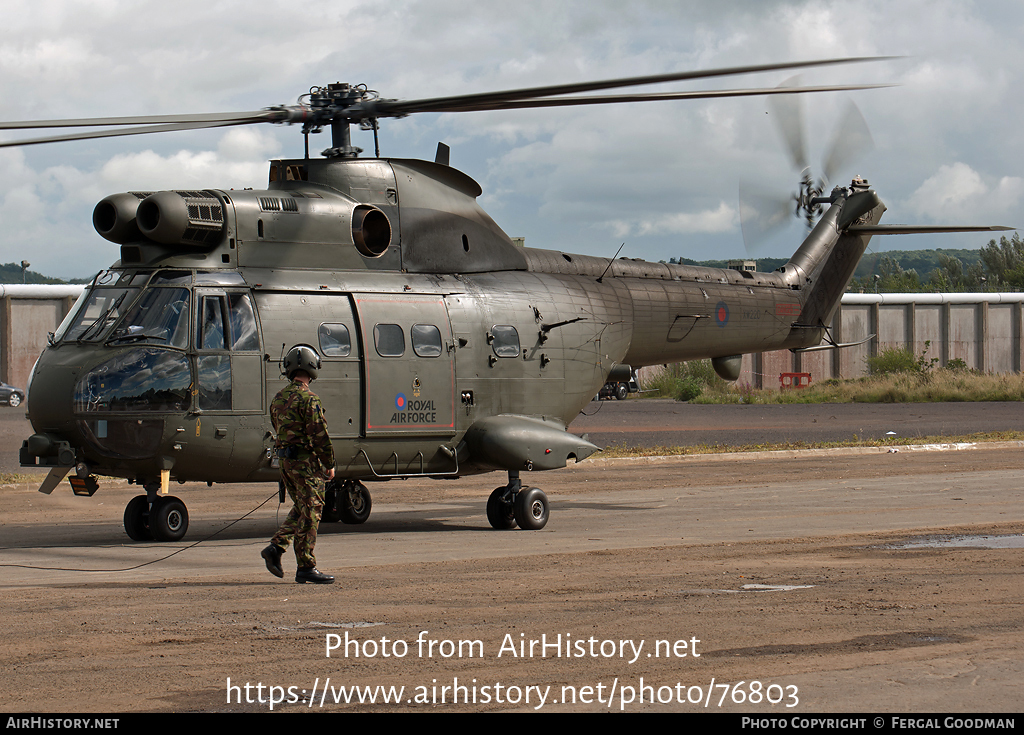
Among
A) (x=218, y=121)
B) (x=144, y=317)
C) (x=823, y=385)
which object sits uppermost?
(x=218, y=121)

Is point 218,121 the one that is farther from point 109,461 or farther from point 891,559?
point 891,559

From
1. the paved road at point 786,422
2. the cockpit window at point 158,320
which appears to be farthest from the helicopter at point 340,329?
the paved road at point 786,422

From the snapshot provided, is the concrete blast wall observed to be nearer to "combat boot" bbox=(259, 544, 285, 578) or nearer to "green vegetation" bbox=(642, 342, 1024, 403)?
"green vegetation" bbox=(642, 342, 1024, 403)

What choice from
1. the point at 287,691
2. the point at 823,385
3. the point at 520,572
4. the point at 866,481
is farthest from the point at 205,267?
the point at 823,385

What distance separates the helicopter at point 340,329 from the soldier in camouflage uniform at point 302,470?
10.1ft

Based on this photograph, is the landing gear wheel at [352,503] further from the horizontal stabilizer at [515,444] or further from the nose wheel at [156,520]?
the nose wheel at [156,520]

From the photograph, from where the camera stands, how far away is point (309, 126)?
46.0ft

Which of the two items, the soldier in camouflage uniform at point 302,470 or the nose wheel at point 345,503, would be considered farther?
the nose wheel at point 345,503

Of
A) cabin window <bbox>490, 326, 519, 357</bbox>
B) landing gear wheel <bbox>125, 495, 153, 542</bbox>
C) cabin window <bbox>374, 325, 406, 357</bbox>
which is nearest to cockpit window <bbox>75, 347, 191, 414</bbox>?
landing gear wheel <bbox>125, 495, 153, 542</bbox>

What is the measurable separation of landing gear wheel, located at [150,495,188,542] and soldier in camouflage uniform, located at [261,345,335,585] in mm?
3582

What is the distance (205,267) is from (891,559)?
8.08m

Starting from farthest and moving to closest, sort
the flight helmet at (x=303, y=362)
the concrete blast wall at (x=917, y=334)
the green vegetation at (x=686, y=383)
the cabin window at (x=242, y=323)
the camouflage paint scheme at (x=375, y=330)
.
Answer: the concrete blast wall at (x=917, y=334) < the green vegetation at (x=686, y=383) < the cabin window at (x=242, y=323) < the camouflage paint scheme at (x=375, y=330) < the flight helmet at (x=303, y=362)

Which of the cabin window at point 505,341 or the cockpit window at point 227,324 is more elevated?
the cockpit window at point 227,324

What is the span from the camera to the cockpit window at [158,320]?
40.1 ft
